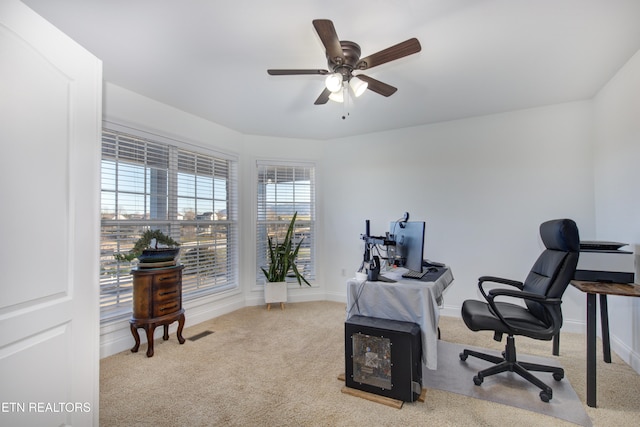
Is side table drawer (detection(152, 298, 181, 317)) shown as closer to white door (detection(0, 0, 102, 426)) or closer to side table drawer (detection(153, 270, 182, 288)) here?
side table drawer (detection(153, 270, 182, 288))

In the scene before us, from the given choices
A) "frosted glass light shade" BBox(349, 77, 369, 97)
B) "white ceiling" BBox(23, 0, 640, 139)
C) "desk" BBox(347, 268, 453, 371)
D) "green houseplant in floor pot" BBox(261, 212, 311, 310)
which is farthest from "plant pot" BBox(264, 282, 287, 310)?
"frosted glass light shade" BBox(349, 77, 369, 97)

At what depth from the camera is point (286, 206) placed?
14.8 feet

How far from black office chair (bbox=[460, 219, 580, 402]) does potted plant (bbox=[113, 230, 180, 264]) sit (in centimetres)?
272

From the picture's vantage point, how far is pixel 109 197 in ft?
9.20

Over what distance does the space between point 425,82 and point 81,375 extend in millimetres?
3204

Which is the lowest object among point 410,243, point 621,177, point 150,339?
point 150,339

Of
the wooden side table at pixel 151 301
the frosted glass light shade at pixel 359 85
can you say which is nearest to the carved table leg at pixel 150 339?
the wooden side table at pixel 151 301

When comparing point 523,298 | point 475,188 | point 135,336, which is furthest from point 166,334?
point 475,188

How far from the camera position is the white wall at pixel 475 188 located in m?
3.23

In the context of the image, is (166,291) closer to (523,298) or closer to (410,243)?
(410,243)

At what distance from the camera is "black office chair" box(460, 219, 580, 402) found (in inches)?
79.3

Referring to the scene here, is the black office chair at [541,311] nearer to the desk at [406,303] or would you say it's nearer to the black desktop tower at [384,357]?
the desk at [406,303]

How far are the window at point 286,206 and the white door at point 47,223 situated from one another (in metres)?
2.91

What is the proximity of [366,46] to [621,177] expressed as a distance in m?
2.57
